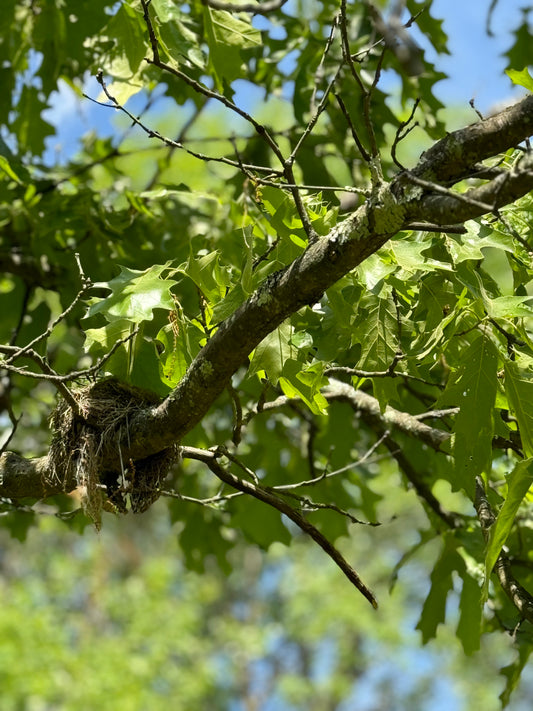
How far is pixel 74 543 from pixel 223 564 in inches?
745

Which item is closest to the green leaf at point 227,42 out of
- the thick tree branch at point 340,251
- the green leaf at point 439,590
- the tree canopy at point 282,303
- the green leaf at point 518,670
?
the tree canopy at point 282,303

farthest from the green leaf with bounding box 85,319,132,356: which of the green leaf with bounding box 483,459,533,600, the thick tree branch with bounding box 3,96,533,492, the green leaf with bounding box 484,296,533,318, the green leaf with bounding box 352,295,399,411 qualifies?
the green leaf with bounding box 483,459,533,600

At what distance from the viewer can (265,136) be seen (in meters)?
1.91

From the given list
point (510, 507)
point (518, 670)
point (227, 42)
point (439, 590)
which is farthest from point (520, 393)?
point (227, 42)

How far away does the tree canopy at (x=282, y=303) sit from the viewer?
1.80 metres

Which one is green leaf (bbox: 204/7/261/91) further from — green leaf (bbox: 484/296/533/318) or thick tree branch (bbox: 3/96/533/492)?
green leaf (bbox: 484/296/533/318)

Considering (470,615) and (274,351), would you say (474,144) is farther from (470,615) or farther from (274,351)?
(470,615)

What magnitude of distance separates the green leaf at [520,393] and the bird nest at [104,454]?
2.70 ft

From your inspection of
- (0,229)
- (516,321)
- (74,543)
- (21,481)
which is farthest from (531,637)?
(74,543)

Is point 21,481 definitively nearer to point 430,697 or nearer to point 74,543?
point 74,543

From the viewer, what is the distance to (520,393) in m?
1.91

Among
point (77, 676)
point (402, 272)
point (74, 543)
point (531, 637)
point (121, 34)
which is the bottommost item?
point (531, 637)

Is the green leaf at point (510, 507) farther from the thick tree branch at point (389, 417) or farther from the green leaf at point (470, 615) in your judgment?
the green leaf at point (470, 615)

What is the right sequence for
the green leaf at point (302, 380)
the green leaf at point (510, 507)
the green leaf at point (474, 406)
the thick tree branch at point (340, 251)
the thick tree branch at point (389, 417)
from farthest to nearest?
the thick tree branch at point (389, 417), the green leaf at point (302, 380), the green leaf at point (474, 406), the green leaf at point (510, 507), the thick tree branch at point (340, 251)
